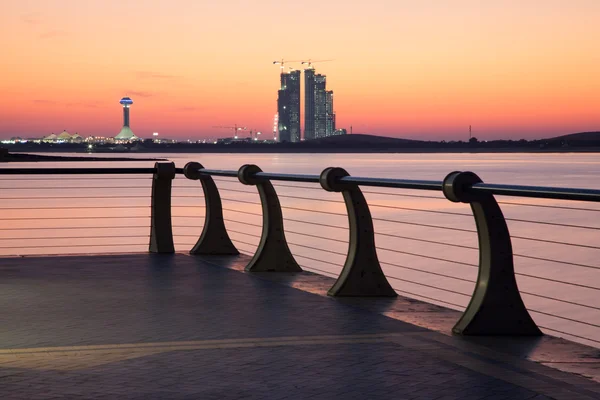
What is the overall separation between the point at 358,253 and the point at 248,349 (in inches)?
100

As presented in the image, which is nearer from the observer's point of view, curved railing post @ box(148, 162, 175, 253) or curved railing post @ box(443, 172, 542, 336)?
curved railing post @ box(443, 172, 542, 336)

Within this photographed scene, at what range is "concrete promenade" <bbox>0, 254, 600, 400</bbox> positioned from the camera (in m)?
5.10

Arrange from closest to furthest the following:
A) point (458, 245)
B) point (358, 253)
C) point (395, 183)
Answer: point (395, 183) → point (458, 245) → point (358, 253)

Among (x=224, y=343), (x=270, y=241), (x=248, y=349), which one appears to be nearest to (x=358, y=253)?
(x=270, y=241)

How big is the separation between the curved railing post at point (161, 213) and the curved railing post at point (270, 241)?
201cm

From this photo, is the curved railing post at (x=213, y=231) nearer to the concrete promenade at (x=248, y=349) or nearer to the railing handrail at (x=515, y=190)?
the concrete promenade at (x=248, y=349)

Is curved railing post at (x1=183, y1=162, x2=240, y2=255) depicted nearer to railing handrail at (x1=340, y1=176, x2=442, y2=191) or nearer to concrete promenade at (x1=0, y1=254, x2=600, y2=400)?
concrete promenade at (x1=0, y1=254, x2=600, y2=400)

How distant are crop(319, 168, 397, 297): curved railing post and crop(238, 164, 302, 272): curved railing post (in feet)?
5.74

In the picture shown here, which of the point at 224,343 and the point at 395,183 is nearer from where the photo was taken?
the point at 224,343

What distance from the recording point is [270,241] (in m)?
10.2

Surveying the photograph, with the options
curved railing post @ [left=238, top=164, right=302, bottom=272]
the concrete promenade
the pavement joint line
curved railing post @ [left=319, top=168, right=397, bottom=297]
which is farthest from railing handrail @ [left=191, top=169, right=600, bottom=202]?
curved railing post @ [left=238, top=164, right=302, bottom=272]

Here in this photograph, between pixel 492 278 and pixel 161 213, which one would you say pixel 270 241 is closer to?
pixel 161 213

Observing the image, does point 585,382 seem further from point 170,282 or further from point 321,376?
point 170,282

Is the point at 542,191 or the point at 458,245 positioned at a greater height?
the point at 542,191
